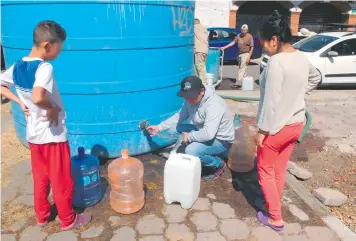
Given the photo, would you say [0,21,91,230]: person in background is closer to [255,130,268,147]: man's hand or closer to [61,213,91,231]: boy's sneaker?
[61,213,91,231]: boy's sneaker

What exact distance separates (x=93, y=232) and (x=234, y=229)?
47.8 inches

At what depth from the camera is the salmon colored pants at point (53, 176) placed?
2.37 meters

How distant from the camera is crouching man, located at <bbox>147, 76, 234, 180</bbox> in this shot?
3029mm

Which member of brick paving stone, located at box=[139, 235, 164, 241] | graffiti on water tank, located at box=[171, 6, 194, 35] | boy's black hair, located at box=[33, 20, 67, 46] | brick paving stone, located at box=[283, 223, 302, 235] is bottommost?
brick paving stone, located at box=[283, 223, 302, 235]

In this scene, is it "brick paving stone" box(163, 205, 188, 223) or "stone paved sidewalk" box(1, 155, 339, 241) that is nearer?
"stone paved sidewalk" box(1, 155, 339, 241)

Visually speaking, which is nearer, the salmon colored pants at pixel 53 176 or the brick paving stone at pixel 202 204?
the salmon colored pants at pixel 53 176

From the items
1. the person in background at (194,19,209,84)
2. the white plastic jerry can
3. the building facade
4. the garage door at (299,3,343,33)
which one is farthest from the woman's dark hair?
the garage door at (299,3,343,33)

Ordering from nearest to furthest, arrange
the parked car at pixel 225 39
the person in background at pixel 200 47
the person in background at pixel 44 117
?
1. the person in background at pixel 44 117
2. the person in background at pixel 200 47
3. the parked car at pixel 225 39

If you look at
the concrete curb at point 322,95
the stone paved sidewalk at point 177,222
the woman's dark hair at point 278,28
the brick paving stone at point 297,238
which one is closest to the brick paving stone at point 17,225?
the stone paved sidewalk at point 177,222

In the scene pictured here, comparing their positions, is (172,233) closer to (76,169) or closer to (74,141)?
(76,169)

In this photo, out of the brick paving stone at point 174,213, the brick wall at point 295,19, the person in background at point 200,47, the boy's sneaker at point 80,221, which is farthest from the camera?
the brick wall at point 295,19

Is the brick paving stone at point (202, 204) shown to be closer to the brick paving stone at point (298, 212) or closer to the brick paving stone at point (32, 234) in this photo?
the brick paving stone at point (298, 212)

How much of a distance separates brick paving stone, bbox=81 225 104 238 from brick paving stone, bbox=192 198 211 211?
0.89 meters

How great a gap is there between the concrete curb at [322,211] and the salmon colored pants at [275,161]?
1.67ft
